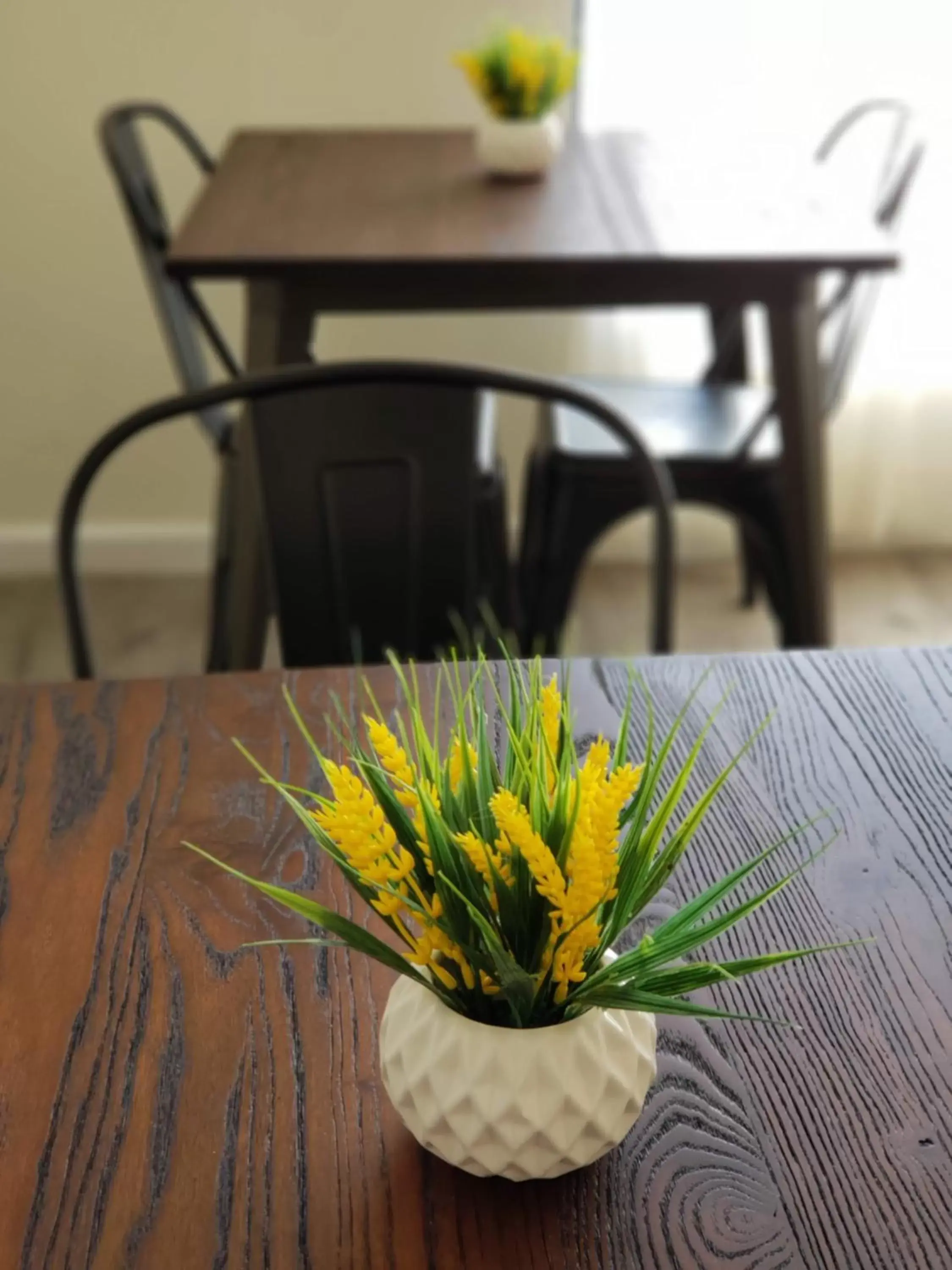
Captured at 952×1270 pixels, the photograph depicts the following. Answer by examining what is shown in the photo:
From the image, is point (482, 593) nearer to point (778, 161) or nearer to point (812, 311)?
point (812, 311)

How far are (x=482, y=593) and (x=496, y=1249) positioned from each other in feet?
3.45

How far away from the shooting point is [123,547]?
8.09ft

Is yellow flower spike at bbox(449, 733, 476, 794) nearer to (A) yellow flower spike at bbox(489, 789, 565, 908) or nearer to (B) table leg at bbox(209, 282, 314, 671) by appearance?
Answer: (A) yellow flower spike at bbox(489, 789, 565, 908)

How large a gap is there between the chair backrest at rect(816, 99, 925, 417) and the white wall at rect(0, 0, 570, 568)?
1.78ft

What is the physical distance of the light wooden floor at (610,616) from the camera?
7.16 ft

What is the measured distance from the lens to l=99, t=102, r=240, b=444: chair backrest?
5.27ft

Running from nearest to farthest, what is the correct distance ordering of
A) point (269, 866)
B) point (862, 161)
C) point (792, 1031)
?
point (792, 1031) < point (269, 866) < point (862, 161)

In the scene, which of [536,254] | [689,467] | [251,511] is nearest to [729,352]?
[689,467]

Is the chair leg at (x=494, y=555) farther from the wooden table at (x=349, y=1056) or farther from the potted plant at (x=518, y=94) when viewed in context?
the wooden table at (x=349, y=1056)

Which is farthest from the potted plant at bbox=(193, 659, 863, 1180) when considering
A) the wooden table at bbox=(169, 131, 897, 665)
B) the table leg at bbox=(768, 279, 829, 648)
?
the table leg at bbox=(768, 279, 829, 648)

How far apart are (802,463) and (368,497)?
74 centimetres

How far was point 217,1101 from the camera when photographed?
1.67 ft

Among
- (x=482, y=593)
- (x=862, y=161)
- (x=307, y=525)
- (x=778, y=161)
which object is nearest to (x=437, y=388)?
(x=307, y=525)

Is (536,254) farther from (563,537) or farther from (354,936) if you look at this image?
(354,936)
